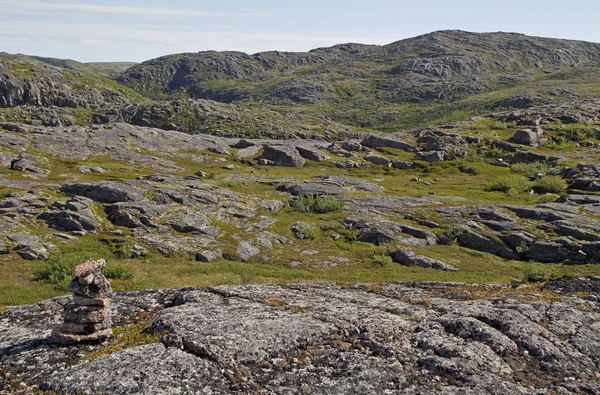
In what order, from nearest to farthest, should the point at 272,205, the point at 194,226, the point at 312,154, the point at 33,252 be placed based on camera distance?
the point at 33,252, the point at 194,226, the point at 272,205, the point at 312,154

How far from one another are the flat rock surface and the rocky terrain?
0.08 meters

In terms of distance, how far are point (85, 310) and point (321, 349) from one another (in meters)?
10.0

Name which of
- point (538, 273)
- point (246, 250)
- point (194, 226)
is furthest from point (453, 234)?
point (194, 226)

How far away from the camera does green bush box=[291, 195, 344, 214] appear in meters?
70.7

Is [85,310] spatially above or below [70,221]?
above

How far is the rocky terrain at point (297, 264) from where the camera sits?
15984mm

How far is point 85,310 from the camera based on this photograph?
17812mm

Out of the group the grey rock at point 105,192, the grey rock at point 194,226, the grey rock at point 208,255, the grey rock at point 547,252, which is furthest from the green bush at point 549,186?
the grey rock at point 105,192

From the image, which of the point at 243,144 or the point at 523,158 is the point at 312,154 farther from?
the point at 523,158

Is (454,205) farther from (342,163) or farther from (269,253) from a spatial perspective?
(342,163)

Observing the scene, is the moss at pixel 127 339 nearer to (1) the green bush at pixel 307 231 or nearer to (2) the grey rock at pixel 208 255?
(2) the grey rock at pixel 208 255

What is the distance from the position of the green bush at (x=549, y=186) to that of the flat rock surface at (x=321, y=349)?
7785cm

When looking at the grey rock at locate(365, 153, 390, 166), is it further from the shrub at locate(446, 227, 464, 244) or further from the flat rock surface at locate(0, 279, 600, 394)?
the flat rock surface at locate(0, 279, 600, 394)

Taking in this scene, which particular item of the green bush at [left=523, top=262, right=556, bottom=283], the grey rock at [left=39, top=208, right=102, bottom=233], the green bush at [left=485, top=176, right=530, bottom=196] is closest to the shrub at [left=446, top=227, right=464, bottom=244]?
the green bush at [left=523, top=262, right=556, bottom=283]
